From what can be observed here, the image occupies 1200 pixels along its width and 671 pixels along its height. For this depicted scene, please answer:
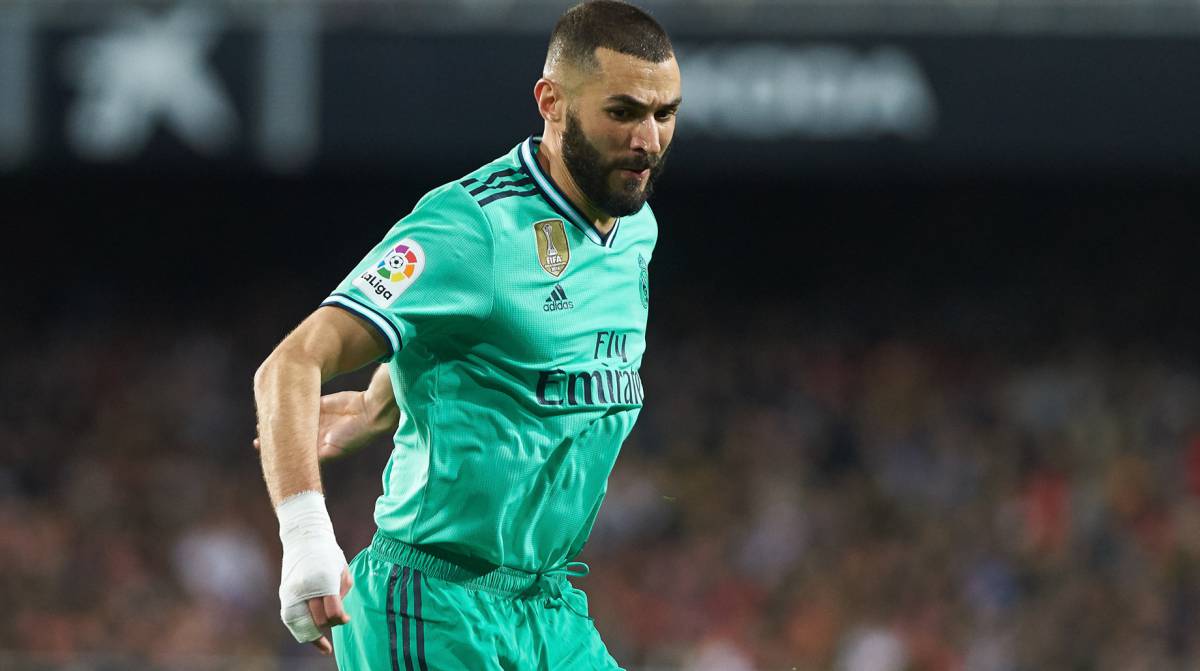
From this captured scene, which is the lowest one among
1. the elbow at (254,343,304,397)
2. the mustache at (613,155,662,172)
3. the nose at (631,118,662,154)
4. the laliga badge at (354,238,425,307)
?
the elbow at (254,343,304,397)

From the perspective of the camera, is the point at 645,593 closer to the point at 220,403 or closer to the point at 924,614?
the point at 924,614

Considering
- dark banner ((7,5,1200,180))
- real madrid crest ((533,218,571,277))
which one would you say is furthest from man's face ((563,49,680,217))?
dark banner ((7,5,1200,180))

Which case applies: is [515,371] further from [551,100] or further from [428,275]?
[551,100]

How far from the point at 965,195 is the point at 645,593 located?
4536 millimetres

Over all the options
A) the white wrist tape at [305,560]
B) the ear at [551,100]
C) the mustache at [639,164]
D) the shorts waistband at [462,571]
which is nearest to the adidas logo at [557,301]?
the mustache at [639,164]

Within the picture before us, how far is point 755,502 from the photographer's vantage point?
11633mm

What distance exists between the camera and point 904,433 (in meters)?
12.1

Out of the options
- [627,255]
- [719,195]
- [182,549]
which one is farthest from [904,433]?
[627,255]

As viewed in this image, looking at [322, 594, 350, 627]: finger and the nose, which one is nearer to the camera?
[322, 594, 350, 627]: finger

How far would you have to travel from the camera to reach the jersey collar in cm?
369

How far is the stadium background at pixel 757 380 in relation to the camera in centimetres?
1073

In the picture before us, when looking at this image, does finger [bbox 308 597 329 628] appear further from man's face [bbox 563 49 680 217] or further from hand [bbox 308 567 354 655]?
man's face [bbox 563 49 680 217]

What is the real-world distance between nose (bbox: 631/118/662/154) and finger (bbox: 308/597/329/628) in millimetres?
1155

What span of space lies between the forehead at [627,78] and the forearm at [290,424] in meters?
0.87
